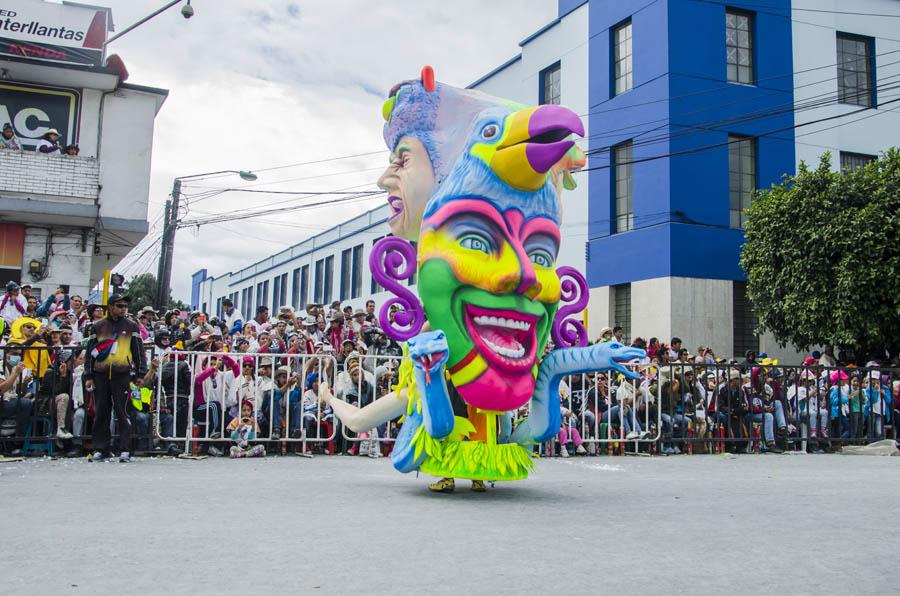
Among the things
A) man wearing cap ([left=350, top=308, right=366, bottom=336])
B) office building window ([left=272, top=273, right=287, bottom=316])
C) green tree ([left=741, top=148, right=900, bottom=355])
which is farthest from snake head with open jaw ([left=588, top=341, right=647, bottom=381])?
office building window ([left=272, top=273, right=287, bottom=316])

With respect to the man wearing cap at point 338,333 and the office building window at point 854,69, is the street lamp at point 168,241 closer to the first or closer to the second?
the man wearing cap at point 338,333

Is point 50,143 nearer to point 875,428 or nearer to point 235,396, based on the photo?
point 235,396

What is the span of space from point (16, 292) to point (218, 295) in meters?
57.9

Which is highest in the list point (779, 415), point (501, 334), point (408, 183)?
point (408, 183)

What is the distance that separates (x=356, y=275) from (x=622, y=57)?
64.1ft

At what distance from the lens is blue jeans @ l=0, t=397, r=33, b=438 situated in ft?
30.3

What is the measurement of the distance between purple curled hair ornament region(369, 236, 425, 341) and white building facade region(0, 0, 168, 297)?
1194 centimetres

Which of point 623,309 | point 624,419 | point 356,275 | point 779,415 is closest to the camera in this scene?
point 624,419

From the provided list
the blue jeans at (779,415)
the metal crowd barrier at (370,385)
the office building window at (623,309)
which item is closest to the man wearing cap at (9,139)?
the metal crowd barrier at (370,385)

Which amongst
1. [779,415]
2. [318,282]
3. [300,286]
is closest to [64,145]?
[779,415]

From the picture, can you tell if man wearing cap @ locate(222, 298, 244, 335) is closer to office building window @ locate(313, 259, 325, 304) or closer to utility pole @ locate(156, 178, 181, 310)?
utility pole @ locate(156, 178, 181, 310)

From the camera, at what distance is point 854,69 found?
20.6 metres

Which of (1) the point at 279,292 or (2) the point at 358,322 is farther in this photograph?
(1) the point at 279,292

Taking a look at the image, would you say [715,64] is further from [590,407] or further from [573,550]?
[573,550]
